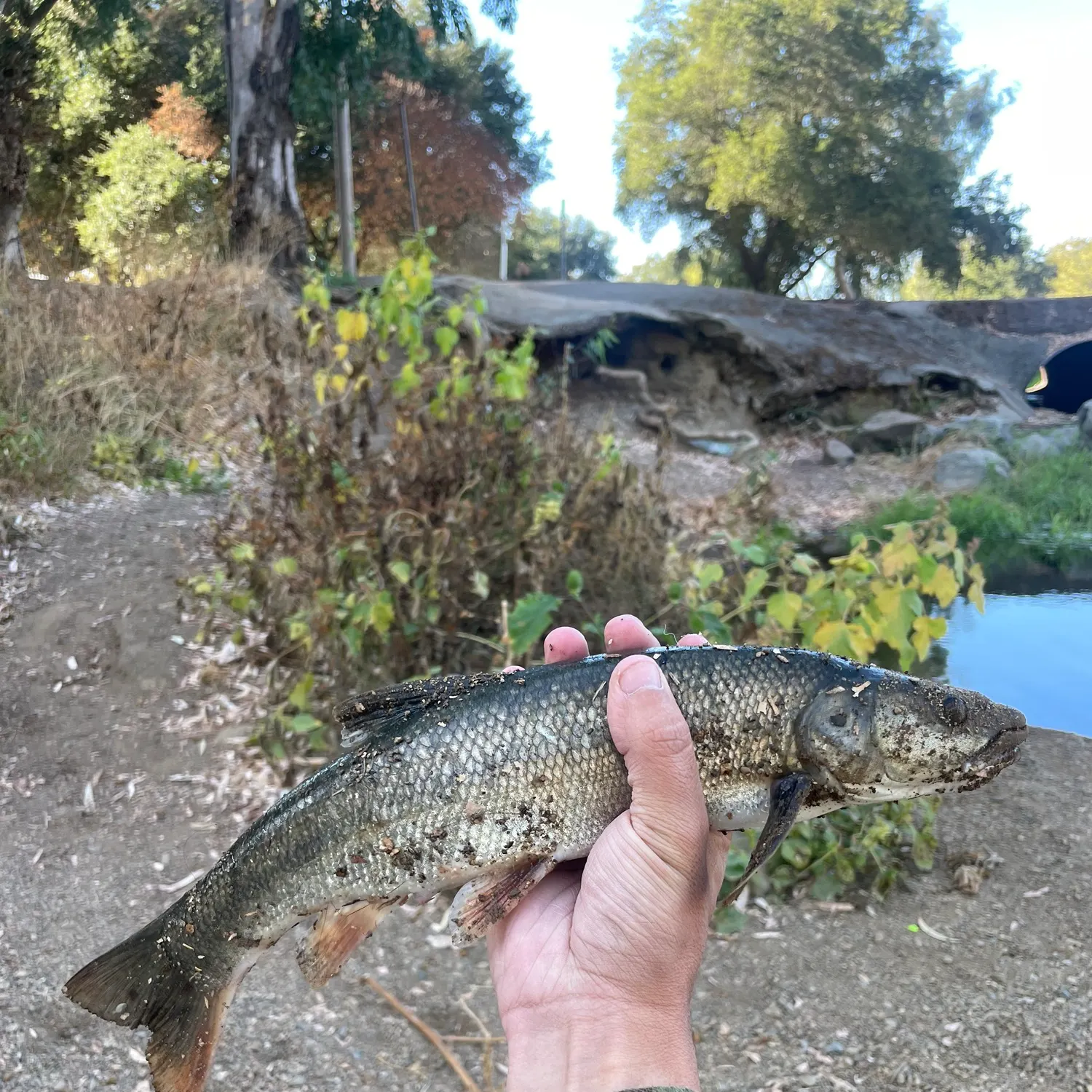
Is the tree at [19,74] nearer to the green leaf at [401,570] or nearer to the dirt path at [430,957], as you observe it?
the dirt path at [430,957]

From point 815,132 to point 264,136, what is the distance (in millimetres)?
6501

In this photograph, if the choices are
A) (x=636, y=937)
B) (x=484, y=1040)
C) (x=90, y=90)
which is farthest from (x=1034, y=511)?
(x=90, y=90)

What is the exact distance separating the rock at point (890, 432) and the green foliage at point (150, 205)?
298 inches

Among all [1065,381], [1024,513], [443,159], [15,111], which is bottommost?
[1024,513]

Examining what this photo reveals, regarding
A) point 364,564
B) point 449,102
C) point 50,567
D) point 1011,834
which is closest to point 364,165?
point 449,102

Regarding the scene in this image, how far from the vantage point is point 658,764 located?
3.78ft

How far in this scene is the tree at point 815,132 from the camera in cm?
1080

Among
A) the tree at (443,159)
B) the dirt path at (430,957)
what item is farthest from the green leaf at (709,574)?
the tree at (443,159)

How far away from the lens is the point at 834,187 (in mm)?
11180

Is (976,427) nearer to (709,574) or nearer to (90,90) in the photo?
(709,574)

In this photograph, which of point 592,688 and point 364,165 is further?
point 364,165

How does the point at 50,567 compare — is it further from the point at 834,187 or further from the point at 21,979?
the point at 834,187

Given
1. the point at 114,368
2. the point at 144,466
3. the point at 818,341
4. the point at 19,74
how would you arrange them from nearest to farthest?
the point at 144,466, the point at 114,368, the point at 19,74, the point at 818,341

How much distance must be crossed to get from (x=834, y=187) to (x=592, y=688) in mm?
11504
